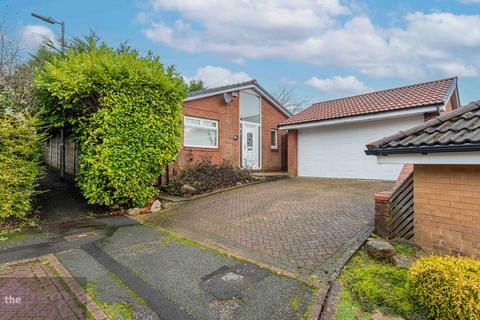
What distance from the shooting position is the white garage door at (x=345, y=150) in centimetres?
1085

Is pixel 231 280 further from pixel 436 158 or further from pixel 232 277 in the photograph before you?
pixel 436 158

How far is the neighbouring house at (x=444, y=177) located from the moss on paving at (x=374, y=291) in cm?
57

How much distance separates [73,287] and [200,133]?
894cm

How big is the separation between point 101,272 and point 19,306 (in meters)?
1.00

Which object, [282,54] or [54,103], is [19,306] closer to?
[54,103]

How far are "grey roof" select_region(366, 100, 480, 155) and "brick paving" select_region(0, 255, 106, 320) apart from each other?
4.54 meters

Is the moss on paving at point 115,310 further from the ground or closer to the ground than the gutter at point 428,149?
closer to the ground

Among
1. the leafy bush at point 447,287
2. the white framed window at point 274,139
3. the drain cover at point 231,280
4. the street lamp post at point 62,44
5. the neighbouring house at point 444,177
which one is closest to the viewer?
the leafy bush at point 447,287

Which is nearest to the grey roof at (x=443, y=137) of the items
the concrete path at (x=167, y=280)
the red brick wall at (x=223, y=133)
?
the concrete path at (x=167, y=280)

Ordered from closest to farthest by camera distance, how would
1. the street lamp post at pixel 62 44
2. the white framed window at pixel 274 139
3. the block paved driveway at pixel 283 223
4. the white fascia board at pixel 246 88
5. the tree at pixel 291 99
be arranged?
1. the block paved driveway at pixel 283 223
2. the street lamp post at pixel 62 44
3. the white fascia board at pixel 246 88
4. the white framed window at pixel 274 139
5. the tree at pixel 291 99

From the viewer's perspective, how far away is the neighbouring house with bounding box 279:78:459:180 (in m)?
10.1

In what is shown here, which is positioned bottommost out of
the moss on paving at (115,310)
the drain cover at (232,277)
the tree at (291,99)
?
the moss on paving at (115,310)

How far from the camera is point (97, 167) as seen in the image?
6.34 m

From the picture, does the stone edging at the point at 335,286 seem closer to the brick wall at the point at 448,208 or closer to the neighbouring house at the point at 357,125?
the brick wall at the point at 448,208
